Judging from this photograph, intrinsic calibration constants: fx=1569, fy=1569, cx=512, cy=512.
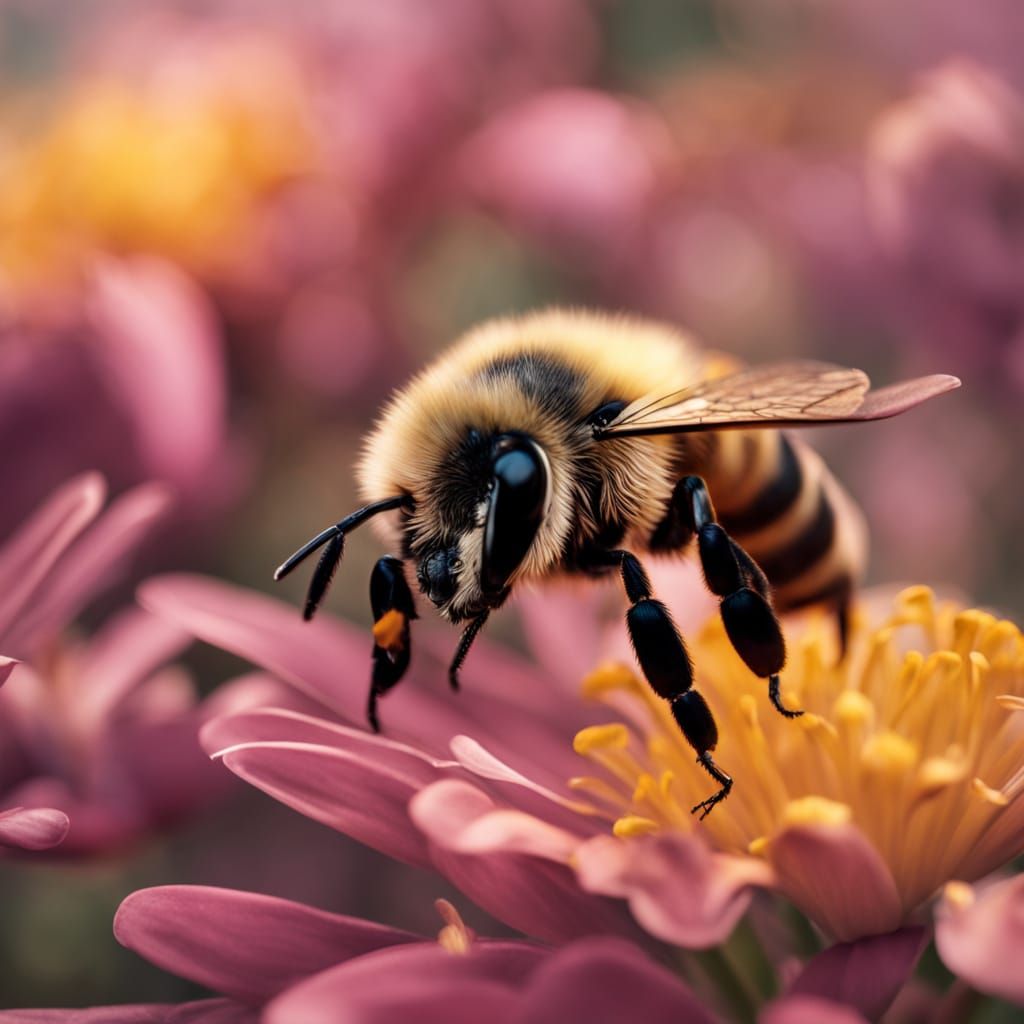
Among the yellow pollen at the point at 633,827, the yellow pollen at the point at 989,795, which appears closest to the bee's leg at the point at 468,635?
the yellow pollen at the point at 633,827

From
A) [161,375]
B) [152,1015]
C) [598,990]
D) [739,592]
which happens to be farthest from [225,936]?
[161,375]

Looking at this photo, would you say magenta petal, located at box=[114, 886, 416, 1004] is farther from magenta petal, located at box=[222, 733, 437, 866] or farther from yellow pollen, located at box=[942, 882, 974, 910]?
yellow pollen, located at box=[942, 882, 974, 910]

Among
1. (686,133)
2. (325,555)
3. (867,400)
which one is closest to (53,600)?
(325,555)

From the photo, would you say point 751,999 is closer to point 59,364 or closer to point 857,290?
point 59,364

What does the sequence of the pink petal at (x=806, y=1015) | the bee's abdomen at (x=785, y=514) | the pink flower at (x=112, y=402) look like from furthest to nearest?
the pink flower at (x=112, y=402) < the bee's abdomen at (x=785, y=514) < the pink petal at (x=806, y=1015)

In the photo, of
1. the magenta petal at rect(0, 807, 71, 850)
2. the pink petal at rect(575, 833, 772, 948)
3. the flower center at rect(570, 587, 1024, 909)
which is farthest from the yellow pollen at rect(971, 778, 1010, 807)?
the magenta petal at rect(0, 807, 71, 850)

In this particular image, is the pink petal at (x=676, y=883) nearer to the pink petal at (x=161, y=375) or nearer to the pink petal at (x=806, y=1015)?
the pink petal at (x=806, y=1015)

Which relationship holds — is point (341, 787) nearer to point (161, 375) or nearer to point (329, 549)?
point (329, 549)
